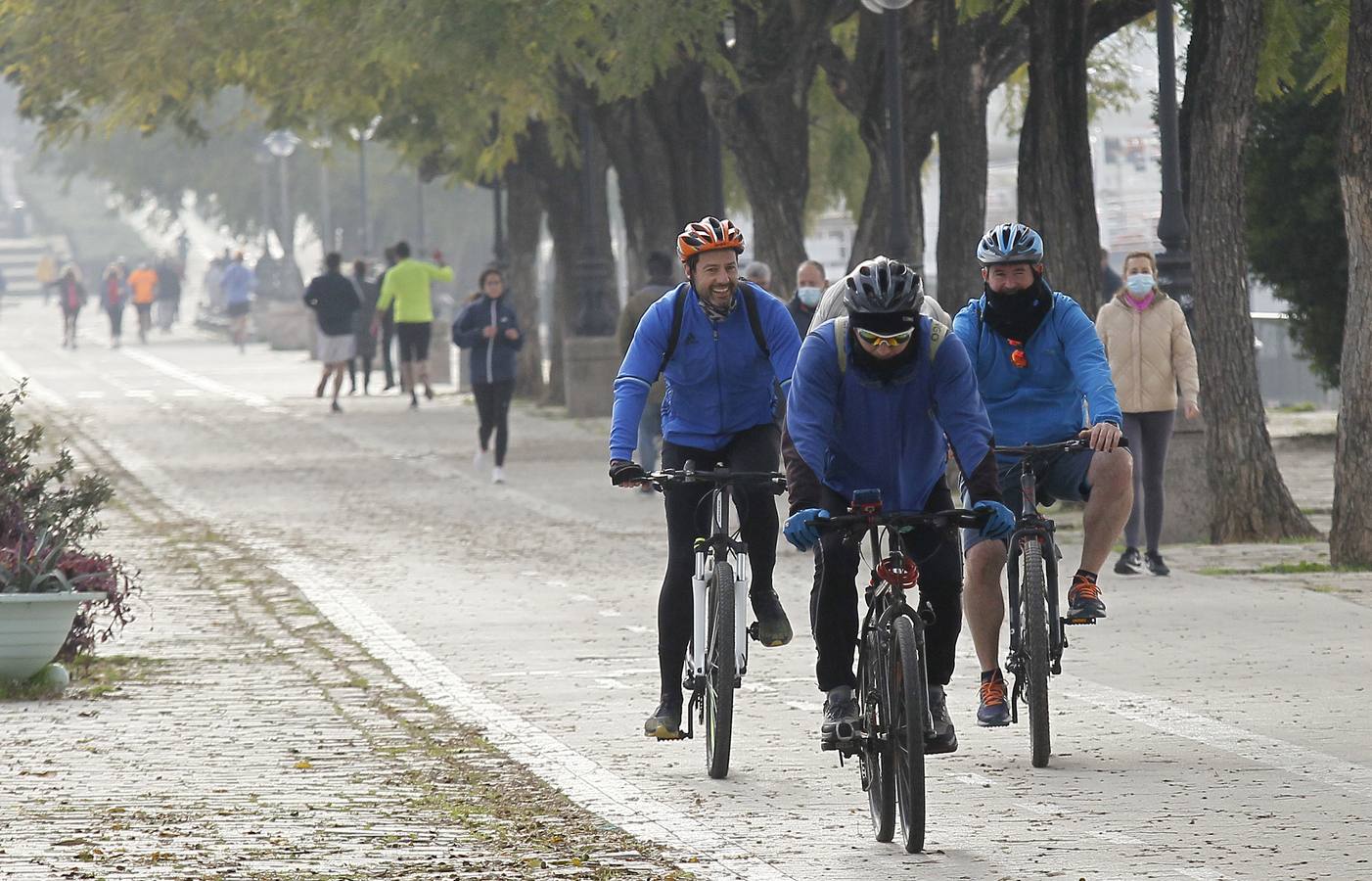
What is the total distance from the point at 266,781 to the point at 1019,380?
8.88ft

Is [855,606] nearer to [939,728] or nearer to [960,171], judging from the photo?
[939,728]

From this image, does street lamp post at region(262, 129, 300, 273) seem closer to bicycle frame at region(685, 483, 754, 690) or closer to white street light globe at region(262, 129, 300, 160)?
white street light globe at region(262, 129, 300, 160)

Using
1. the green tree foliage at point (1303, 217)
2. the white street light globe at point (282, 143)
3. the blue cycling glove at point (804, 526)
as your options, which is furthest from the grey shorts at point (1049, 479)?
the white street light globe at point (282, 143)

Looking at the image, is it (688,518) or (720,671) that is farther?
(688,518)

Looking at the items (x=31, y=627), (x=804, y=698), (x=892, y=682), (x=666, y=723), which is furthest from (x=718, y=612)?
(x=31, y=627)

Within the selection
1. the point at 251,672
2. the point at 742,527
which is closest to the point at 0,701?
the point at 251,672

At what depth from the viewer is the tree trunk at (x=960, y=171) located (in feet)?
65.8

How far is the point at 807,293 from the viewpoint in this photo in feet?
57.1

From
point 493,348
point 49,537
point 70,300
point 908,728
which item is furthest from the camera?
point 70,300

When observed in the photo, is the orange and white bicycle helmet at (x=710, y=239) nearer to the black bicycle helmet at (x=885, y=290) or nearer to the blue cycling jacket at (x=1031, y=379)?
the blue cycling jacket at (x=1031, y=379)

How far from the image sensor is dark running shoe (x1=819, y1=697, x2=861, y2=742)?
7.58 m

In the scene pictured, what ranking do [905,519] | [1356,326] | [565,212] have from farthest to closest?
[565,212] → [1356,326] → [905,519]

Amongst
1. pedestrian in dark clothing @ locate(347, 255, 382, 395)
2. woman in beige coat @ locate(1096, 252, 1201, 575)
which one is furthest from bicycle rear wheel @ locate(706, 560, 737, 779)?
pedestrian in dark clothing @ locate(347, 255, 382, 395)

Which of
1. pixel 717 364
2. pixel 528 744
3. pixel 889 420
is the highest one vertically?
pixel 717 364
